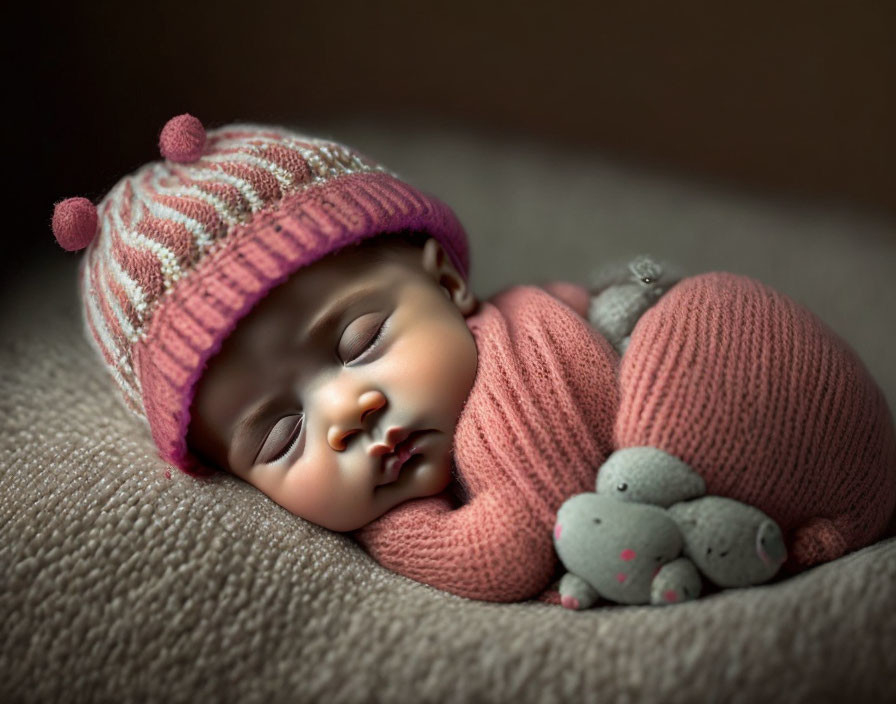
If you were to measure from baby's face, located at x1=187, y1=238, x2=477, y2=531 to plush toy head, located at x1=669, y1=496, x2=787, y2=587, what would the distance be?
0.86 feet

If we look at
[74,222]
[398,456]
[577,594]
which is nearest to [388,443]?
[398,456]

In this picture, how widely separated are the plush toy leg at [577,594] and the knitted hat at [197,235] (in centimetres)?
40

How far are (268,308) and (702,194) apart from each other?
89 cm

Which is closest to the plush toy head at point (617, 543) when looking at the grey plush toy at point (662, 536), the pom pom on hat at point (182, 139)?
the grey plush toy at point (662, 536)

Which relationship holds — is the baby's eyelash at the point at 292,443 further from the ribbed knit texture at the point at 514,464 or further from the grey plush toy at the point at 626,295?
the grey plush toy at the point at 626,295

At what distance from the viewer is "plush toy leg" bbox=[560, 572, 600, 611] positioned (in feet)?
2.26

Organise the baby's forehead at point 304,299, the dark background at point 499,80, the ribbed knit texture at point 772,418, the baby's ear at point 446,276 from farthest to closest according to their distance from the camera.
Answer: the dark background at point 499,80, the baby's ear at point 446,276, the baby's forehead at point 304,299, the ribbed knit texture at point 772,418

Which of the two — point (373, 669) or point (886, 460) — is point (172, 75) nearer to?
point (373, 669)

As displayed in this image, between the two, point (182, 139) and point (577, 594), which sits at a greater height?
point (182, 139)

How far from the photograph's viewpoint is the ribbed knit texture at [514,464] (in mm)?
719

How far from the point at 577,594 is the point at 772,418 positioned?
23cm

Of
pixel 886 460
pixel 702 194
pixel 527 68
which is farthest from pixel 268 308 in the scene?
pixel 702 194

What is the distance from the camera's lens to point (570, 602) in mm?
688

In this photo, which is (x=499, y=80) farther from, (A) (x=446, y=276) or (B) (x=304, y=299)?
(B) (x=304, y=299)
